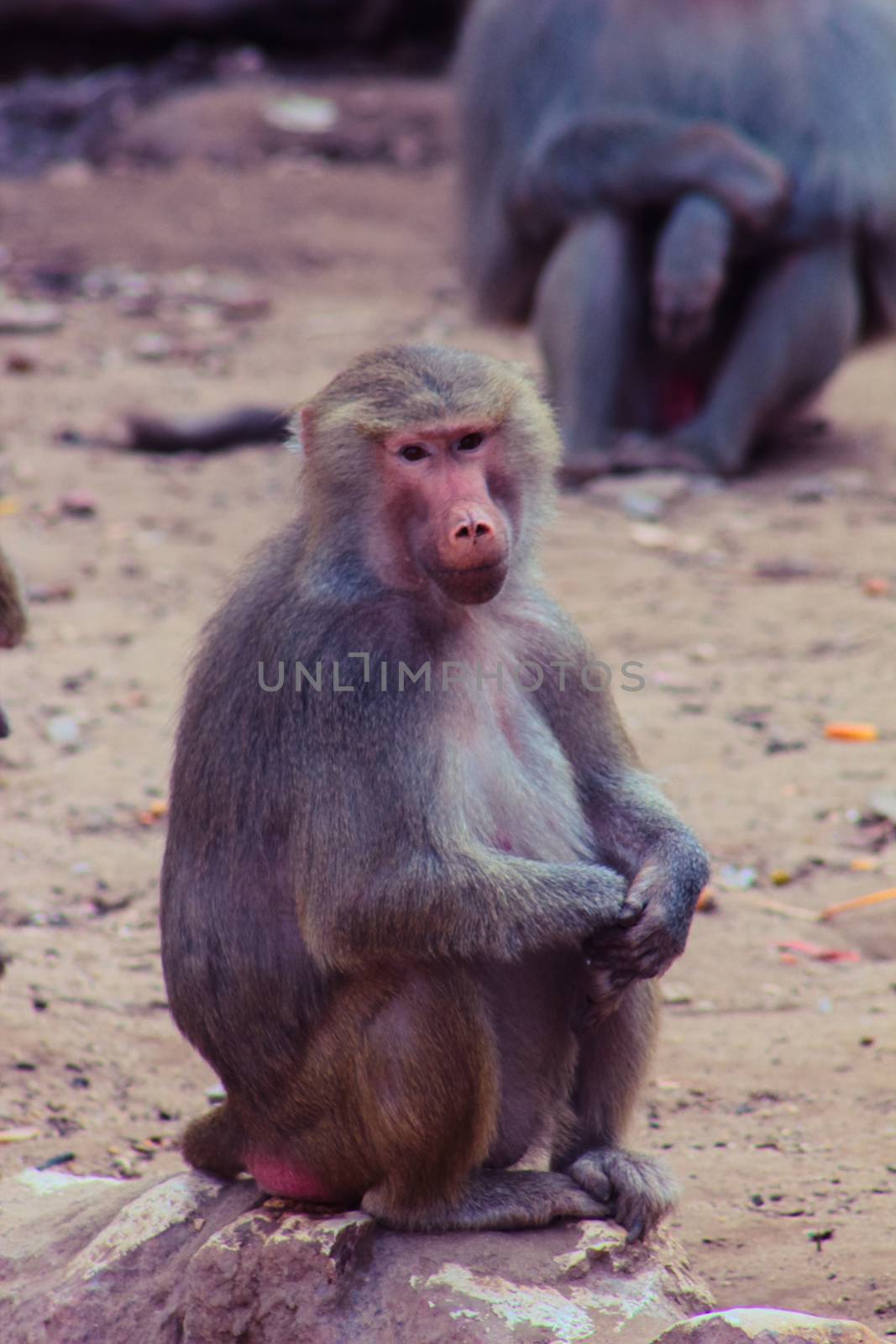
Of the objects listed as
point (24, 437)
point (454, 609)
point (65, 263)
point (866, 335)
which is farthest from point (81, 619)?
point (65, 263)

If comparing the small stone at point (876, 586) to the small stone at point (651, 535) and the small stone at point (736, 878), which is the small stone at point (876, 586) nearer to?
the small stone at point (651, 535)

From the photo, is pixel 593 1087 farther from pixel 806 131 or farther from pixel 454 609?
pixel 806 131

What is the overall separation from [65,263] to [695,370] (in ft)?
13.9

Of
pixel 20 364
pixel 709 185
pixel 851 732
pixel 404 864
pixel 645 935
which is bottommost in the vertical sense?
pixel 20 364

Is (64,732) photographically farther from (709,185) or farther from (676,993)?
(709,185)

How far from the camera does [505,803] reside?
2.69 m

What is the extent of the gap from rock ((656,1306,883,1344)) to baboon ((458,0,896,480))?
487cm

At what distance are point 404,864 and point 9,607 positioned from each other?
44.6 inches

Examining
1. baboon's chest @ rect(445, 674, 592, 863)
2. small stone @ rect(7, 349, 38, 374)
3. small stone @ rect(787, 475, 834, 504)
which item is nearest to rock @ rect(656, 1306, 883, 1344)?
baboon's chest @ rect(445, 674, 592, 863)

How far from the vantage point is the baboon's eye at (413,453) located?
2596 millimetres

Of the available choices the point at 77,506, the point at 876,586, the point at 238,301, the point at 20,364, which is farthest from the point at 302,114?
the point at 876,586

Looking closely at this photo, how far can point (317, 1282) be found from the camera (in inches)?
96.3

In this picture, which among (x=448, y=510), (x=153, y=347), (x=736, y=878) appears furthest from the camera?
(x=153, y=347)

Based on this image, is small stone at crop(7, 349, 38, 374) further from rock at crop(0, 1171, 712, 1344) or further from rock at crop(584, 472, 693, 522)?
rock at crop(0, 1171, 712, 1344)
